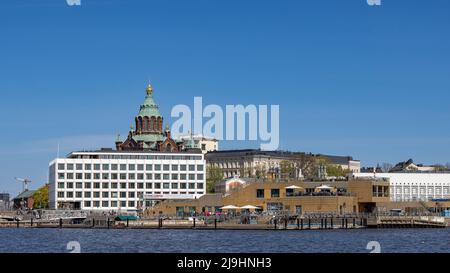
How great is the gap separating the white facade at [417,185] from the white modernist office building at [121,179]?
119 feet

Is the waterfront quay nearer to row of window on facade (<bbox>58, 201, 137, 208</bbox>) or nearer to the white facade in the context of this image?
row of window on facade (<bbox>58, 201, 137, 208</bbox>)

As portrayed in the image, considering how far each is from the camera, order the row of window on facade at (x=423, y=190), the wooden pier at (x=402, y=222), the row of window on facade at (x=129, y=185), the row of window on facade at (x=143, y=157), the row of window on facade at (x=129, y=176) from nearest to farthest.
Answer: the wooden pier at (x=402, y=222), the row of window on facade at (x=129, y=185), the row of window on facade at (x=129, y=176), the row of window on facade at (x=143, y=157), the row of window on facade at (x=423, y=190)

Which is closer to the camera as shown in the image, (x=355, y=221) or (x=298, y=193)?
(x=355, y=221)

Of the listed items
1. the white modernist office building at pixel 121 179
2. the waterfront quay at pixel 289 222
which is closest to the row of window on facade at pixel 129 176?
the white modernist office building at pixel 121 179

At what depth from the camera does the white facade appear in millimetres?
186375

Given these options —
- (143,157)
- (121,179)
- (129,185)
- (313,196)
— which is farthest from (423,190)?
(313,196)

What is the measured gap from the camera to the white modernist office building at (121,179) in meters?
174

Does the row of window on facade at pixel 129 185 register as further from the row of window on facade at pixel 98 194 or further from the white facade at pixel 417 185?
the white facade at pixel 417 185

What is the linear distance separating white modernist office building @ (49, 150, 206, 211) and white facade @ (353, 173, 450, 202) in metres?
36.2

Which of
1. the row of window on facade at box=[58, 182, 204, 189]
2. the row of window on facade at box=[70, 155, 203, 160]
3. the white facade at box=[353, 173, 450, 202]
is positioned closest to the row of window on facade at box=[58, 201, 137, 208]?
the row of window on facade at box=[58, 182, 204, 189]
